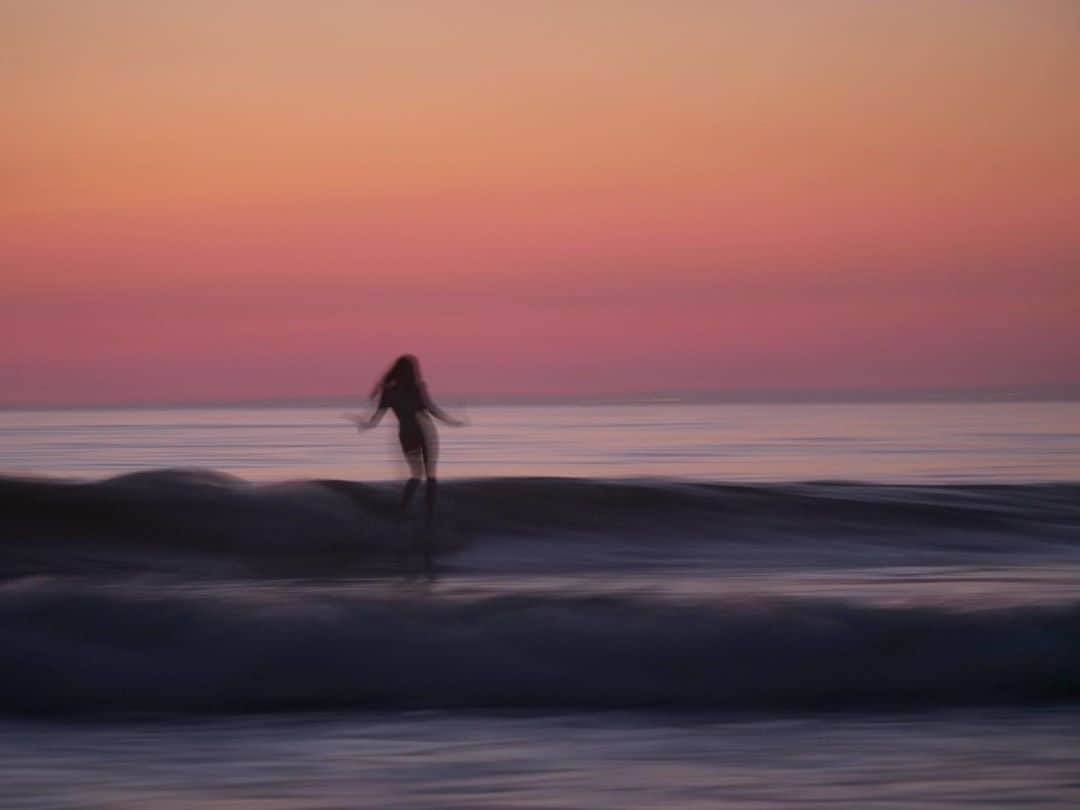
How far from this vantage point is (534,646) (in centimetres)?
932

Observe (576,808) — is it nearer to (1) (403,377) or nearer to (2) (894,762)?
(2) (894,762)

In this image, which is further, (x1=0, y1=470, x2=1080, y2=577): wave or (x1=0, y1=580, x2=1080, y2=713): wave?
(x1=0, y1=470, x2=1080, y2=577): wave

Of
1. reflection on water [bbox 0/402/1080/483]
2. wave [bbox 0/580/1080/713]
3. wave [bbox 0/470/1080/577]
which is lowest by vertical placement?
wave [bbox 0/580/1080/713]

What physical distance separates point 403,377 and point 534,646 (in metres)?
5.67

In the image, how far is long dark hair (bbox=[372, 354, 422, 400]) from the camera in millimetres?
14430

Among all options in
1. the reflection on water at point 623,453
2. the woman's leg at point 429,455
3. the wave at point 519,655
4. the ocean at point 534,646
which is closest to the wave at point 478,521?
the ocean at point 534,646

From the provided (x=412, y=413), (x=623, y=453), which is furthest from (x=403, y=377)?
(x=623, y=453)

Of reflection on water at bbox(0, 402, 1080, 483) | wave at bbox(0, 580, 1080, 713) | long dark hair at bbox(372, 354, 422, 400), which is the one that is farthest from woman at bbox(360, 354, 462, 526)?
reflection on water at bbox(0, 402, 1080, 483)

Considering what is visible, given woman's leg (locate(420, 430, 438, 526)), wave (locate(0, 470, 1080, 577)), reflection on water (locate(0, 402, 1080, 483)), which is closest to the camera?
wave (locate(0, 470, 1080, 577))

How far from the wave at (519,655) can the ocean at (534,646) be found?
2 centimetres

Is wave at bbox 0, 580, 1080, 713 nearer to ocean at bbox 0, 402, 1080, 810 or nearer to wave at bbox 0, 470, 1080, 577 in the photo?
ocean at bbox 0, 402, 1080, 810

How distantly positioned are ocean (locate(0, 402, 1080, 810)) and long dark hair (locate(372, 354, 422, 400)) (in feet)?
4.97

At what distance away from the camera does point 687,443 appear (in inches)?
1305

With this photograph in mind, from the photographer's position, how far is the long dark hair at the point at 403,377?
14.4 metres
